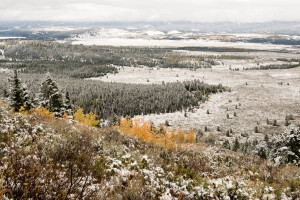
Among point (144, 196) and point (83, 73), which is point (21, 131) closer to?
point (144, 196)

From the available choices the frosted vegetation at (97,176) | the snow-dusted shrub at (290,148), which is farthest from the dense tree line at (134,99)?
the frosted vegetation at (97,176)

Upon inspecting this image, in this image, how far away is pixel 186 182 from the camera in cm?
684

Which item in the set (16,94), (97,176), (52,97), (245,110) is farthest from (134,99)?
(97,176)

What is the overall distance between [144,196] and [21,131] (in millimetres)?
6419

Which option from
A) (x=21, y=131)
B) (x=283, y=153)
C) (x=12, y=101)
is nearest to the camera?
(x=21, y=131)

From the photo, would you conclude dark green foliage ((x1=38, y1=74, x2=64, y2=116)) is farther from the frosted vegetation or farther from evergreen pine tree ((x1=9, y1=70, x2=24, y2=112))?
the frosted vegetation

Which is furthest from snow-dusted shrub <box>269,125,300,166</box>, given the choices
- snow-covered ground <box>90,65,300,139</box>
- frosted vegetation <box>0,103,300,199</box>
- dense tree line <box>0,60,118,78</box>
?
dense tree line <box>0,60,118,78</box>

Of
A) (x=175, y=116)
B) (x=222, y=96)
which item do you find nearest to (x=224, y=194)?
(x=175, y=116)

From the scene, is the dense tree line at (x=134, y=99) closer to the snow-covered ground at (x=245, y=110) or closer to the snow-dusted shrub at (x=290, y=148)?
the snow-covered ground at (x=245, y=110)

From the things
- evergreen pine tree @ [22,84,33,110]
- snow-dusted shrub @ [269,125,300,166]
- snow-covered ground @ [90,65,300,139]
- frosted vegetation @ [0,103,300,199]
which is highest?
frosted vegetation @ [0,103,300,199]

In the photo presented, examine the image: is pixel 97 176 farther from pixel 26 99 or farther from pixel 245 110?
pixel 245 110

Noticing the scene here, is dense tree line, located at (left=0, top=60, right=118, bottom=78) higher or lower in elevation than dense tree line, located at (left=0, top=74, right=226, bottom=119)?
higher

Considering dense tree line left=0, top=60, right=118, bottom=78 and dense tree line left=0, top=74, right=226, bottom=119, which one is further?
dense tree line left=0, top=60, right=118, bottom=78

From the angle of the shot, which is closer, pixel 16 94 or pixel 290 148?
pixel 290 148
